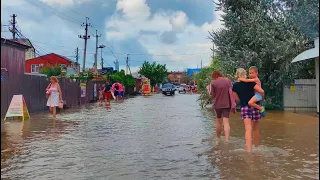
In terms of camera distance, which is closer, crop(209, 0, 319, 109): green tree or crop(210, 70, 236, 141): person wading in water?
crop(210, 70, 236, 141): person wading in water

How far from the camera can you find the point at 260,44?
1644 cm

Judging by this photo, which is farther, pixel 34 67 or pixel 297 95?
pixel 34 67

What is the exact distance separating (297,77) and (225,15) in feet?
13.6

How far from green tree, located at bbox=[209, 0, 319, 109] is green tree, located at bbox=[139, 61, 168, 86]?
62142 mm

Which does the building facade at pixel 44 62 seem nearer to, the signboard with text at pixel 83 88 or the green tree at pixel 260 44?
the signboard with text at pixel 83 88

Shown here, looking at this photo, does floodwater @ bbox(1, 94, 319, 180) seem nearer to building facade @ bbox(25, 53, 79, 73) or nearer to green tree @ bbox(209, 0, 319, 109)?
green tree @ bbox(209, 0, 319, 109)

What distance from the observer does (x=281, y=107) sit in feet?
59.6

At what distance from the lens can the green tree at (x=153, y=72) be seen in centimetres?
8075

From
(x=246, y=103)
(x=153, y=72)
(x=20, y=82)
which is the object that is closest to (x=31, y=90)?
(x=20, y=82)

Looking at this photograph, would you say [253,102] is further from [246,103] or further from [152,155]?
[152,155]

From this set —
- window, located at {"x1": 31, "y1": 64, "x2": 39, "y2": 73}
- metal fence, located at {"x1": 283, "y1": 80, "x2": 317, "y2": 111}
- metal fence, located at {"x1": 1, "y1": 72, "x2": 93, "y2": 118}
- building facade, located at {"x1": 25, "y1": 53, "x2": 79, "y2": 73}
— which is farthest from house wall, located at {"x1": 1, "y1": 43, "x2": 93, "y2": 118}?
window, located at {"x1": 31, "y1": 64, "x2": 39, "y2": 73}

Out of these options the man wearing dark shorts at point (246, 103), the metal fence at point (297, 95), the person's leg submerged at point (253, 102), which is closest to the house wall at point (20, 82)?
the man wearing dark shorts at point (246, 103)

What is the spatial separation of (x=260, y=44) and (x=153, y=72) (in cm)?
6456

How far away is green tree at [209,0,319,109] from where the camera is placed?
15.7 meters
